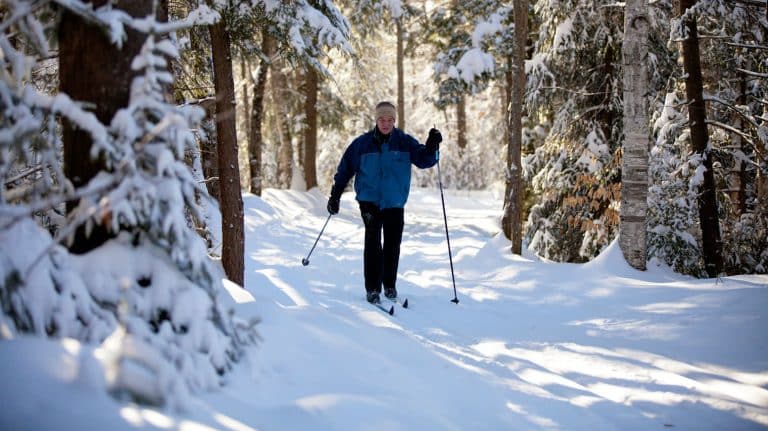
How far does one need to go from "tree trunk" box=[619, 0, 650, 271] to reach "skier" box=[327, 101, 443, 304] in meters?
2.70

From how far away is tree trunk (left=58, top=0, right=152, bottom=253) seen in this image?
2303mm

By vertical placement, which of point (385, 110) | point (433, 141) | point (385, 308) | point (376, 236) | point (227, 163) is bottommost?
point (385, 308)

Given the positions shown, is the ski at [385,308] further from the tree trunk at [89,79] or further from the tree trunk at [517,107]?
the tree trunk at [517,107]

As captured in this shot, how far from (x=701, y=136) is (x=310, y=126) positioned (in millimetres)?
11069

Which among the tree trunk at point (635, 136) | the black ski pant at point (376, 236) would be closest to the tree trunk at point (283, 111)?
the tree trunk at point (635, 136)

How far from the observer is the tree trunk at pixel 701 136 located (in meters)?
7.92

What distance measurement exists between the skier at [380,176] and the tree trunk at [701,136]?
5084 millimetres

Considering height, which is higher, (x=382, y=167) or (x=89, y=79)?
(x=89, y=79)

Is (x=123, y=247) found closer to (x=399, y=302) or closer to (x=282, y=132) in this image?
(x=399, y=302)

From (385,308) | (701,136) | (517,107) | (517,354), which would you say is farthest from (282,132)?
(517,354)

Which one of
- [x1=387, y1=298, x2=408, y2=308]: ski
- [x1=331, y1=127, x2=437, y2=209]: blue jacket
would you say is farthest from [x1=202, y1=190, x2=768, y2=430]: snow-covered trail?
A: [x1=331, y1=127, x2=437, y2=209]: blue jacket

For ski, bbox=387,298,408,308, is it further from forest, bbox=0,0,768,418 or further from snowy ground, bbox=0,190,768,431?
forest, bbox=0,0,768,418

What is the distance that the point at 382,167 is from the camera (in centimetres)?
513

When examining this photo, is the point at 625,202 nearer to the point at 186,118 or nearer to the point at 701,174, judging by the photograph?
the point at 701,174
